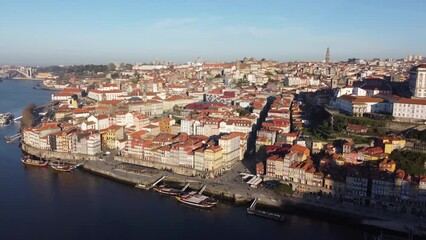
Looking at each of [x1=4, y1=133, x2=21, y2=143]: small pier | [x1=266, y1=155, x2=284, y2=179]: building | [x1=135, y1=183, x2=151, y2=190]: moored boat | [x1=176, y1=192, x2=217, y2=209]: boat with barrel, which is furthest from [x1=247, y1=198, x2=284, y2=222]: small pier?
[x1=4, y1=133, x2=21, y2=143]: small pier

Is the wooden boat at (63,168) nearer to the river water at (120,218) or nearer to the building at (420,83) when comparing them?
the river water at (120,218)

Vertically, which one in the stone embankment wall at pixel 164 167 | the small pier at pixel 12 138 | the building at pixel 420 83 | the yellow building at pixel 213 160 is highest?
the building at pixel 420 83

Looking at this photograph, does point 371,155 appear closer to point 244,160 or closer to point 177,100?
point 244,160

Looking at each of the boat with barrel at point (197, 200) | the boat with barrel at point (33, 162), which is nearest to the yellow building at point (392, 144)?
the boat with barrel at point (197, 200)

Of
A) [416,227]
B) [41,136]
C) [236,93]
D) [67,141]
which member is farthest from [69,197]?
[236,93]

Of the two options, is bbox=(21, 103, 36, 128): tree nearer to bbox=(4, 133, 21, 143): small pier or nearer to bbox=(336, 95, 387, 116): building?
bbox=(4, 133, 21, 143): small pier

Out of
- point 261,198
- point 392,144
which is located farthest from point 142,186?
point 392,144
